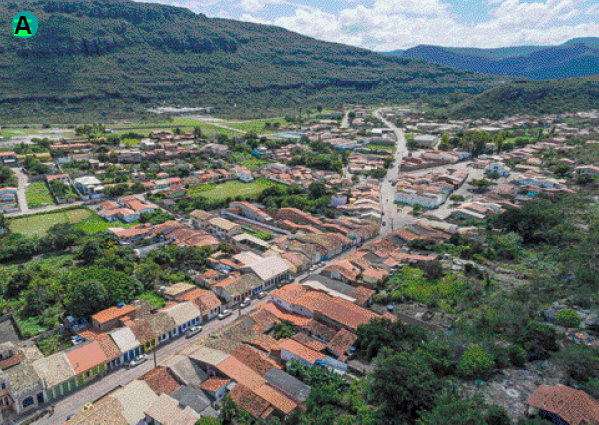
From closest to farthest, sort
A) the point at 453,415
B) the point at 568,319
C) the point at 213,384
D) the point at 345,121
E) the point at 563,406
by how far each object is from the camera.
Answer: the point at 453,415 → the point at 563,406 → the point at 213,384 → the point at 568,319 → the point at 345,121

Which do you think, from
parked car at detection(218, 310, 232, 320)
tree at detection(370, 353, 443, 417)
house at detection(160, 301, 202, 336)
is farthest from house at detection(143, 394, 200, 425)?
parked car at detection(218, 310, 232, 320)

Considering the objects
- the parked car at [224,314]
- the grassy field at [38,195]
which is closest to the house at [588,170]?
the parked car at [224,314]

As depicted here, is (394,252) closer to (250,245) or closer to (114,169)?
(250,245)

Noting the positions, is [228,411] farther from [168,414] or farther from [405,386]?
[405,386]

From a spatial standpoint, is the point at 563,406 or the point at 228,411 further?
the point at 228,411

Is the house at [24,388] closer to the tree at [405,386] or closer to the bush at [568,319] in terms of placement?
the tree at [405,386]

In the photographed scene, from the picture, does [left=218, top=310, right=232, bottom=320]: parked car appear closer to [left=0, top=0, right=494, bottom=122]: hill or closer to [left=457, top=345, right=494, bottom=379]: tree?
[left=457, top=345, right=494, bottom=379]: tree

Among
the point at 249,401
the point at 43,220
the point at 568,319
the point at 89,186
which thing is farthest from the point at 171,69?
the point at 568,319
